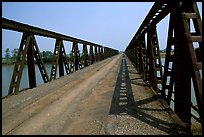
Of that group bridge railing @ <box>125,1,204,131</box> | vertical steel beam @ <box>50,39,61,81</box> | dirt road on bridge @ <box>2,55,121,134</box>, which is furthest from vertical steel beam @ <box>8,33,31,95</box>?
bridge railing @ <box>125,1,204,131</box>

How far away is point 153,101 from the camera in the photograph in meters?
7.23

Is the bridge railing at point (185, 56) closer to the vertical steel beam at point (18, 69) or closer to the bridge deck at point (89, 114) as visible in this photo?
the bridge deck at point (89, 114)

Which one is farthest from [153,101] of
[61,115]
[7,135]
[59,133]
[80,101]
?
[7,135]

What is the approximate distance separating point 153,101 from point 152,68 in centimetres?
231

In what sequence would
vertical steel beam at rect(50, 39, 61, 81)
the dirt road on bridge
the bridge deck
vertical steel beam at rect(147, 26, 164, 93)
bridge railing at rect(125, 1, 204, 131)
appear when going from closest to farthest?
bridge railing at rect(125, 1, 204, 131)
the bridge deck
the dirt road on bridge
vertical steel beam at rect(147, 26, 164, 93)
vertical steel beam at rect(50, 39, 61, 81)

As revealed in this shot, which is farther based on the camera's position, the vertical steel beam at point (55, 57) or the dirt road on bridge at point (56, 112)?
the vertical steel beam at point (55, 57)

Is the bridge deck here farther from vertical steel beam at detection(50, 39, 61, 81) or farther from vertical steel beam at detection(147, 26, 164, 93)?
vertical steel beam at detection(50, 39, 61, 81)

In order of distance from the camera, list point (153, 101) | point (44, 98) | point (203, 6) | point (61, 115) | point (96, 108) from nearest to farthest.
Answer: point (203, 6), point (61, 115), point (96, 108), point (153, 101), point (44, 98)

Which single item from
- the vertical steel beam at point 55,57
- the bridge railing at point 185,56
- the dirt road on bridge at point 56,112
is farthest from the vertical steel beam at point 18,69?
the bridge railing at point 185,56

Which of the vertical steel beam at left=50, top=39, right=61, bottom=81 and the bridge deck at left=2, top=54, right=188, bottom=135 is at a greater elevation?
the vertical steel beam at left=50, top=39, right=61, bottom=81

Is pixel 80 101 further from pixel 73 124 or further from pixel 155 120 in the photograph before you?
pixel 155 120

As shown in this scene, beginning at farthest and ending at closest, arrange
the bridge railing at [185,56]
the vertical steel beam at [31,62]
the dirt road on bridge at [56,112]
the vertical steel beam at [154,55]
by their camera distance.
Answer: the vertical steel beam at [31,62] < the vertical steel beam at [154,55] < the dirt road on bridge at [56,112] < the bridge railing at [185,56]

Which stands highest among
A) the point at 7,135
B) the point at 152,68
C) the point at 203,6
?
the point at 203,6

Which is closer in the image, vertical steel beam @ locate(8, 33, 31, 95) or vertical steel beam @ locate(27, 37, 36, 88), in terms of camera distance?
vertical steel beam @ locate(8, 33, 31, 95)
